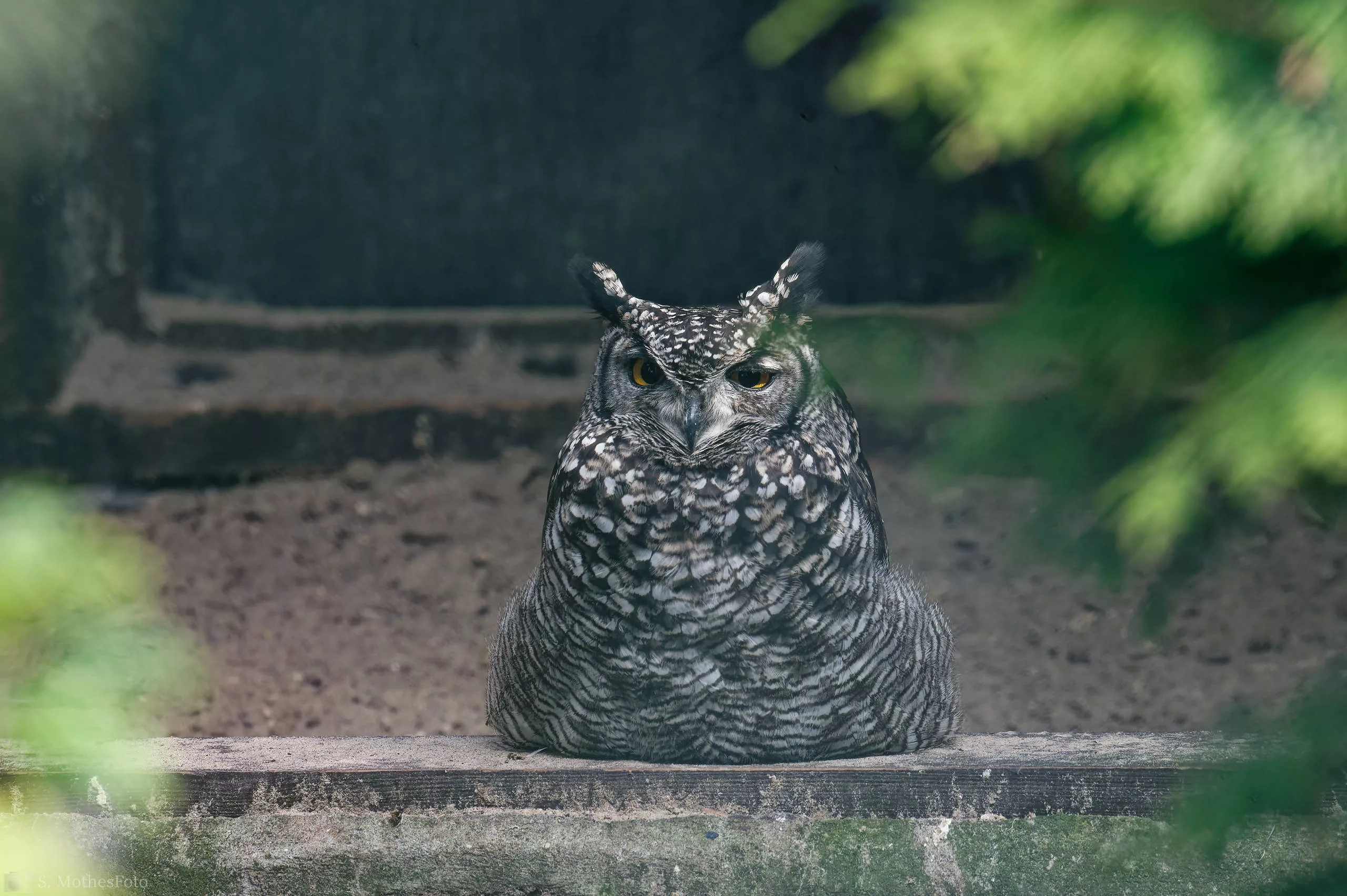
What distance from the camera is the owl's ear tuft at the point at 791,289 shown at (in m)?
2.36

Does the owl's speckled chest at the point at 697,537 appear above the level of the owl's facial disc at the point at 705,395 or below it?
below

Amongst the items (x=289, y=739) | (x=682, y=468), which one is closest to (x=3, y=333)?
(x=289, y=739)

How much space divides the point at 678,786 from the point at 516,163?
3.89 meters

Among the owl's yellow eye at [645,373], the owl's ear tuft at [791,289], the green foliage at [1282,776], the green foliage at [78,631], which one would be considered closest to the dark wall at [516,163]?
the owl's ear tuft at [791,289]

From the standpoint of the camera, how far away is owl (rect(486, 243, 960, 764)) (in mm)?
2373

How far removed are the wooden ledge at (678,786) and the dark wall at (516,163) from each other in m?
3.44

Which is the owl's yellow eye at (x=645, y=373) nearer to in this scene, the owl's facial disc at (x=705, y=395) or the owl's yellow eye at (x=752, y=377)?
the owl's facial disc at (x=705, y=395)

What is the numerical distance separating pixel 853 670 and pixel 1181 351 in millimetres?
1049

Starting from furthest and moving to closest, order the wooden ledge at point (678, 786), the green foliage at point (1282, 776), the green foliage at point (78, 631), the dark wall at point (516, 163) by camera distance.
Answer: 1. the dark wall at point (516, 163)
2. the wooden ledge at point (678, 786)
3. the green foliage at point (1282, 776)
4. the green foliage at point (78, 631)

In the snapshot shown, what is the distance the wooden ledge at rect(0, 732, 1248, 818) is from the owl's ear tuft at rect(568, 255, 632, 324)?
0.87 meters

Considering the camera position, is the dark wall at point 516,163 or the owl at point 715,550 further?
the dark wall at point 516,163

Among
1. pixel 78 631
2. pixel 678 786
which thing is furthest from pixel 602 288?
pixel 78 631

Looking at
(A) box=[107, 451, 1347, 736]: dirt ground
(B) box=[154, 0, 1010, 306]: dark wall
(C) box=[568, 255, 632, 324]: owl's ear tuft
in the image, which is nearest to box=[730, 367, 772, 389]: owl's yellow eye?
(C) box=[568, 255, 632, 324]: owl's ear tuft

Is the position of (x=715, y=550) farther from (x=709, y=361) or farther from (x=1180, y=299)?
(x=1180, y=299)
